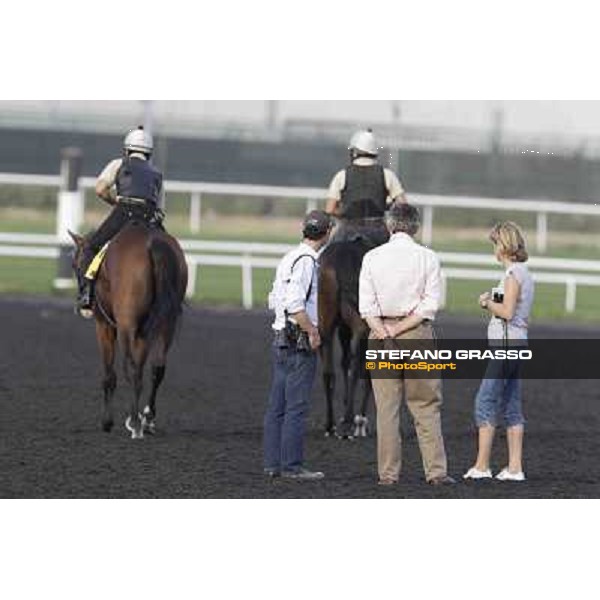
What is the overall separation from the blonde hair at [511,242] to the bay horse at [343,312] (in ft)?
8.86

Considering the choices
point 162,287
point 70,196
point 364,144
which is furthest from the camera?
point 70,196

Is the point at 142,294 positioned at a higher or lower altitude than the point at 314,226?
lower

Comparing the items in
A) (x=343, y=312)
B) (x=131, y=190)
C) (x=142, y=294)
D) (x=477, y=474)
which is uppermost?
(x=131, y=190)

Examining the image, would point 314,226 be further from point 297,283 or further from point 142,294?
point 142,294

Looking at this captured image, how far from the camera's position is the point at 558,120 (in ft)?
116

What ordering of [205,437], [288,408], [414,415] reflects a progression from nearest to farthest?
[414,415]
[288,408]
[205,437]

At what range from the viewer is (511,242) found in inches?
398

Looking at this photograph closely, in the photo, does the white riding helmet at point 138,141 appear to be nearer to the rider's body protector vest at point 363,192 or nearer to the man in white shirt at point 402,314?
the rider's body protector vest at point 363,192

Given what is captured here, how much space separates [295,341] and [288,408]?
398mm

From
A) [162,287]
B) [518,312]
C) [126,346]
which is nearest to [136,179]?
[162,287]

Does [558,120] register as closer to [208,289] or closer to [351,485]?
[208,289]

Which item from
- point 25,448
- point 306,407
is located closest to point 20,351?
point 25,448

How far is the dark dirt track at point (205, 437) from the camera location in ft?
32.5

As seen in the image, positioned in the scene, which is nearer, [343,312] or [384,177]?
[343,312]
